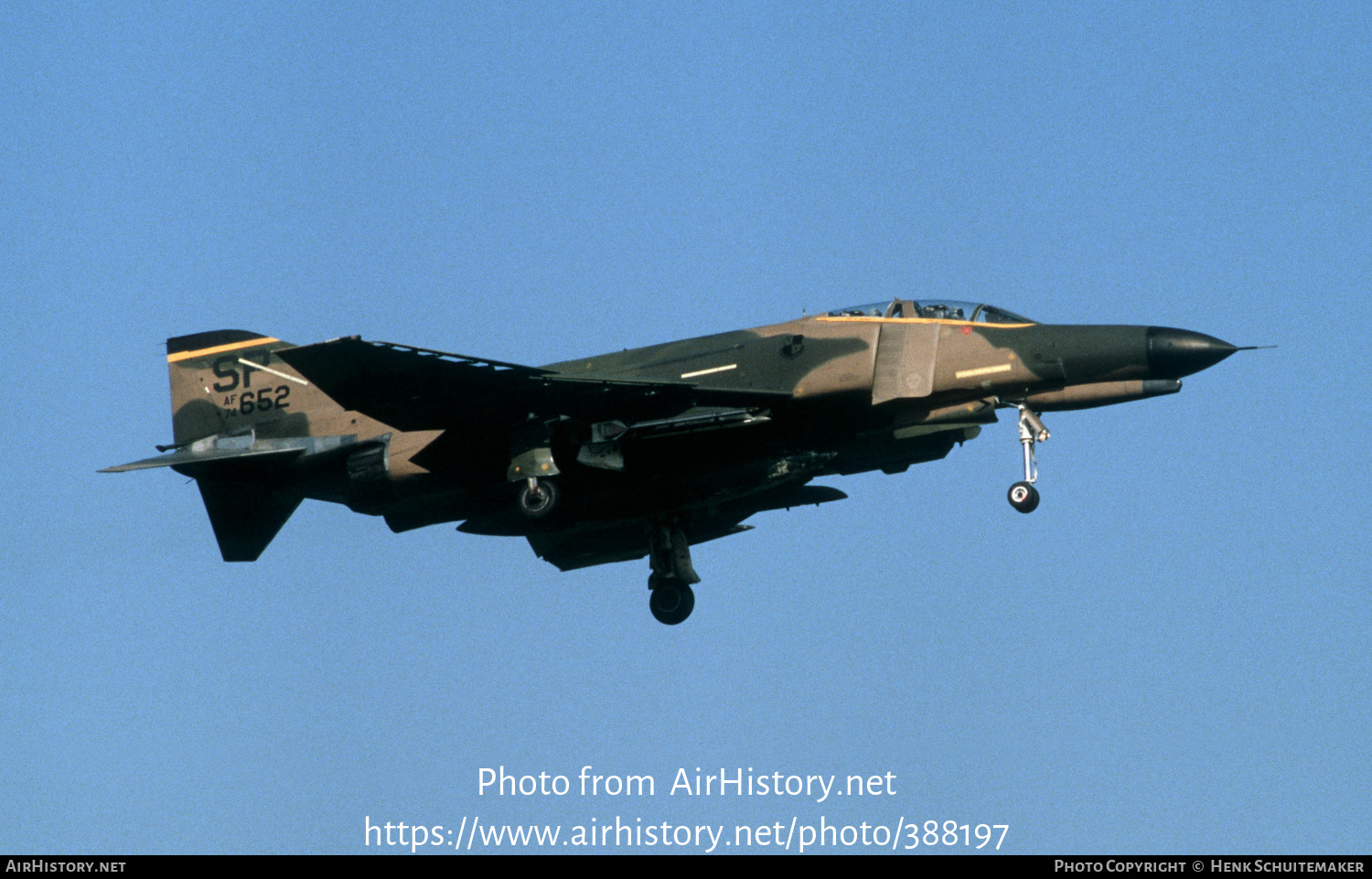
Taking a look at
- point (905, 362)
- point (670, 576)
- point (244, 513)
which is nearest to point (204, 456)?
point (244, 513)

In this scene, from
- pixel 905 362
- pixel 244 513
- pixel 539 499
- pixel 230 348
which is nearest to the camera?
pixel 905 362

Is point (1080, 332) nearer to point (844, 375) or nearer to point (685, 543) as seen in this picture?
point (844, 375)

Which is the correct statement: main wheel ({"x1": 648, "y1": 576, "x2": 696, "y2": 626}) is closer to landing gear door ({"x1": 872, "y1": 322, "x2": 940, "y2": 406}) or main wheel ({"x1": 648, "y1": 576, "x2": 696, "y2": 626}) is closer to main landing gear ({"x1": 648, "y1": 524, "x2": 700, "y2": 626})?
main landing gear ({"x1": 648, "y1": 524, "x2": 700, "y2": 626})

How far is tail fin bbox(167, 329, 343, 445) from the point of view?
2652cm

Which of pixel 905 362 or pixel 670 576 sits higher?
pixel 905 362

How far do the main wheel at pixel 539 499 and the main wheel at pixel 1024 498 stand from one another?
253 inches

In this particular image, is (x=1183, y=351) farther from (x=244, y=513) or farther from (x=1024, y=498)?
(x=244, y=513)

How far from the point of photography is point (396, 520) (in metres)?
26.2

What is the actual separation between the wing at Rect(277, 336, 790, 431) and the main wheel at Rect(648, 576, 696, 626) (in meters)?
3.85

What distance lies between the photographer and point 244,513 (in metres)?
27.0

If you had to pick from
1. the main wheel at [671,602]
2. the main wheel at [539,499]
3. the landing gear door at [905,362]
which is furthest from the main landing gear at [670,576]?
the landing gear door at [905,362]

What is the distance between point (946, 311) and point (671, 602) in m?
6.60

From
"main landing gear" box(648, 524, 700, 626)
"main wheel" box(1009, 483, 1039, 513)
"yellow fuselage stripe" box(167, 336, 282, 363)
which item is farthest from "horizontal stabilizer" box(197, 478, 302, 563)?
"main wheel" box(1009, 483, 1039, 513)
